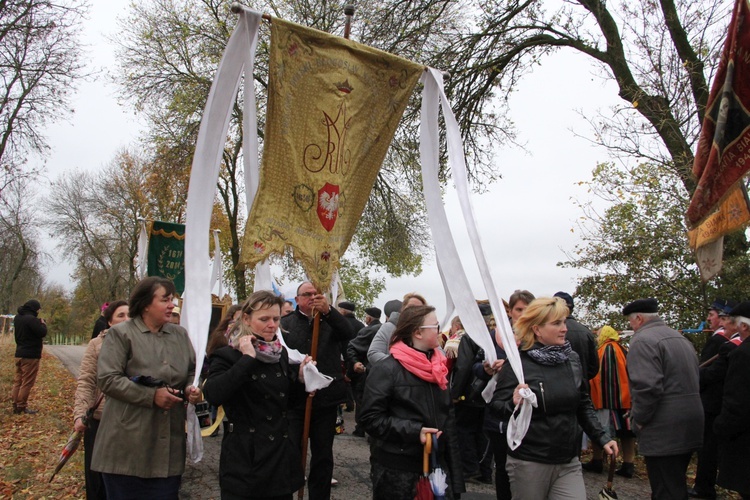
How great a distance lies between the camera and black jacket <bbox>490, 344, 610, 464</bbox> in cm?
375

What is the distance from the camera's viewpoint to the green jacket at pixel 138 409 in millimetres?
3438

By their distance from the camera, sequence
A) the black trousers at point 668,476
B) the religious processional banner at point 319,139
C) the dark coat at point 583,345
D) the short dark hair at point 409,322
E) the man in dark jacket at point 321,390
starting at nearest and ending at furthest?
the short dark hair at point 409,322, the religious processional banner at point 319,139, the black trousers at point 668,476, the man in dark jacket at point 321,390, the dark coat at point 583,345

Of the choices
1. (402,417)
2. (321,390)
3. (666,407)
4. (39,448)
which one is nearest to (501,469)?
(666,407)

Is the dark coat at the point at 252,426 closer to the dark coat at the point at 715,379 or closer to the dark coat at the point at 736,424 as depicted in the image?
the dark coat at the point at 736,424

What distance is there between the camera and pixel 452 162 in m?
4.52

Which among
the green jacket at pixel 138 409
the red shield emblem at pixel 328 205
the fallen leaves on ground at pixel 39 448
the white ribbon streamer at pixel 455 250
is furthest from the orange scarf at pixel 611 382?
the fallen leaves on ground at pixel 39 448

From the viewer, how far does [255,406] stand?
359 cm

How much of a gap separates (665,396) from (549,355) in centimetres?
135

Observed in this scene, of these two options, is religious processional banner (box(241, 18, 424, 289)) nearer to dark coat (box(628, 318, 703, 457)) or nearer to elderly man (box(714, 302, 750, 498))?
dark coat (box(628, 318, 703, 457))

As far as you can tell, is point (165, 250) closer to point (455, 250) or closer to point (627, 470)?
point (627, 470)

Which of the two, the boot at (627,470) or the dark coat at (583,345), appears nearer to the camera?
the dark coat at (583,345)

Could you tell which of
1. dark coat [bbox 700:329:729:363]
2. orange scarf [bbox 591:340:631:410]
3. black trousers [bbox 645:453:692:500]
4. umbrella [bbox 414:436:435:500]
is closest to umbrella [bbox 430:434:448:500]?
umbrella [bbox 414:436:435:500]

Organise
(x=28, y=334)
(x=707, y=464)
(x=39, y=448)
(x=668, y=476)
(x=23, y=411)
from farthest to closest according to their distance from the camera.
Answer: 1. (x=23, y=411)
2. (x=28, y=334)
3. (x=39, y=448)
4. (x=707, y=464)
5. (x=668, y=476)

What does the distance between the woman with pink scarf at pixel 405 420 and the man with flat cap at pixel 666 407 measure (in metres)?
1.74
